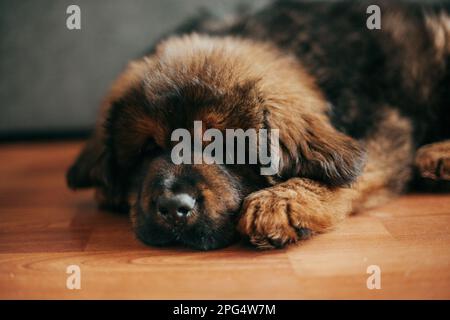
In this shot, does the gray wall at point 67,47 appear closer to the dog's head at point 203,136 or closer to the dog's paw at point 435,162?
the dog's head at point 203,136

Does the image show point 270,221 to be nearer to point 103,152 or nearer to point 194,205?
point 194,205

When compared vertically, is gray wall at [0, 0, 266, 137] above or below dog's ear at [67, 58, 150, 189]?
above

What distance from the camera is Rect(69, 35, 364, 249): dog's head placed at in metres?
1.46

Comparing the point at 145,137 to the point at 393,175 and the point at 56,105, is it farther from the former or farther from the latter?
the point at 56,105

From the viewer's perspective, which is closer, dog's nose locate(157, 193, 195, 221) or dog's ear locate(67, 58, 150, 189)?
dog's nose locate(157, 193, 195, 221)

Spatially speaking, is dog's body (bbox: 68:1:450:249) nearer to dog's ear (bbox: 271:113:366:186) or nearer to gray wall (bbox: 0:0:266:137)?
dog's ear (bbox: 271:113:366:186)

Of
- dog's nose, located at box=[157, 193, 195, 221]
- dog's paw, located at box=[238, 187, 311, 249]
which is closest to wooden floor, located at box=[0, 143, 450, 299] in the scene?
dog's paw, located at box=[238, 187, 311, 249]

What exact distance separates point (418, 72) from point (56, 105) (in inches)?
77.0

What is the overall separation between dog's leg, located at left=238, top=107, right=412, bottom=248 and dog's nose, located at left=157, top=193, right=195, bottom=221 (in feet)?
0.57

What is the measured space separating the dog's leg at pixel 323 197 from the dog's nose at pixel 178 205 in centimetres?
17

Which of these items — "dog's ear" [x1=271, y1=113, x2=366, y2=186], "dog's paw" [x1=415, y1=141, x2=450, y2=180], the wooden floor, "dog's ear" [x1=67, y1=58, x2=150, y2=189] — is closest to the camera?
the wooden floor

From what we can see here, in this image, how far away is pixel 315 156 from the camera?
1.59 m

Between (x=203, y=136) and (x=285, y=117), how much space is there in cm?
27

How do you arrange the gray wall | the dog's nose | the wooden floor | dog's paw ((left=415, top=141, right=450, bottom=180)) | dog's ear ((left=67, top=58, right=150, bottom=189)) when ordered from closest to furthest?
the wooden floor
the dog's nose
dog's ear ((left=67, top=58, right=150, bottom=189))
dog's paw ((left=415, top=141, right=450, bottom=180))
the gray wall
